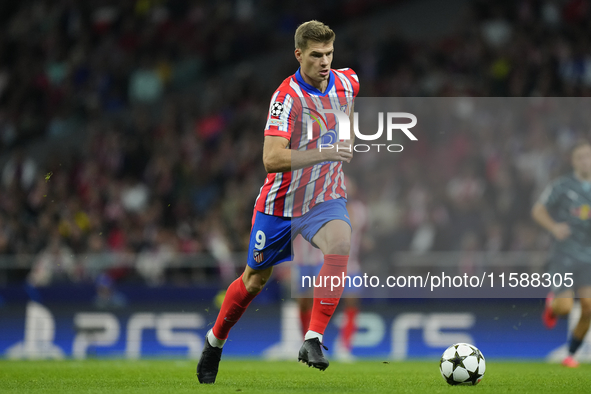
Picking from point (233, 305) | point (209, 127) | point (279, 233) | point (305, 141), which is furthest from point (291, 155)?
point (209, 127)

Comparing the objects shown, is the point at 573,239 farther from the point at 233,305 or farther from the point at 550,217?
the point at 233,305

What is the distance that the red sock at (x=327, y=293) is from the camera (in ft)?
16.4

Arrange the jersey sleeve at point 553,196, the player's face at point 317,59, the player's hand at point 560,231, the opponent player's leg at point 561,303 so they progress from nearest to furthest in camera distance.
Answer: the player's face at point 317,59 → the player's hand at point 560,231 → the opponent player's leg at point 561,303 → the jersey sleeve at point 553,196

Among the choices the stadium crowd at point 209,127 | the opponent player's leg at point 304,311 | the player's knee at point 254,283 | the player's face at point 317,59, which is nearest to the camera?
the player's face at point 317,59

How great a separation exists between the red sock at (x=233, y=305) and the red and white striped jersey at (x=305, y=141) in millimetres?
572

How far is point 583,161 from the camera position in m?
8.04

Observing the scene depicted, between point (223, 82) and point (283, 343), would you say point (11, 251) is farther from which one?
point (223, 82)

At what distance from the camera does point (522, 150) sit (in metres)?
10.8

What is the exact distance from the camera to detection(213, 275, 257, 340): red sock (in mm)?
5559

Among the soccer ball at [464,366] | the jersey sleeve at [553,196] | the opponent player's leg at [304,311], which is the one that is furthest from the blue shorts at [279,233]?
the opponent player's leg at [304,311]

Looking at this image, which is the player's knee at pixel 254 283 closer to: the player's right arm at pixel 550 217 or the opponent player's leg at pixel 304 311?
the player's right arm at pixel 550 217

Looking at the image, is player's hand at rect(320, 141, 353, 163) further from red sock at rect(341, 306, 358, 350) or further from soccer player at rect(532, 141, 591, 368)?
red sock at rect(341, 306, 358, 350)

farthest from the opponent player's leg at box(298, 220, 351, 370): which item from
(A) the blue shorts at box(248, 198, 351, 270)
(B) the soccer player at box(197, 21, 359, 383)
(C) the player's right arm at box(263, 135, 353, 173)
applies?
(C) the player's right arm at box(263, 135, 353, 173)

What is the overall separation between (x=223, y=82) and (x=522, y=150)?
630 cm
